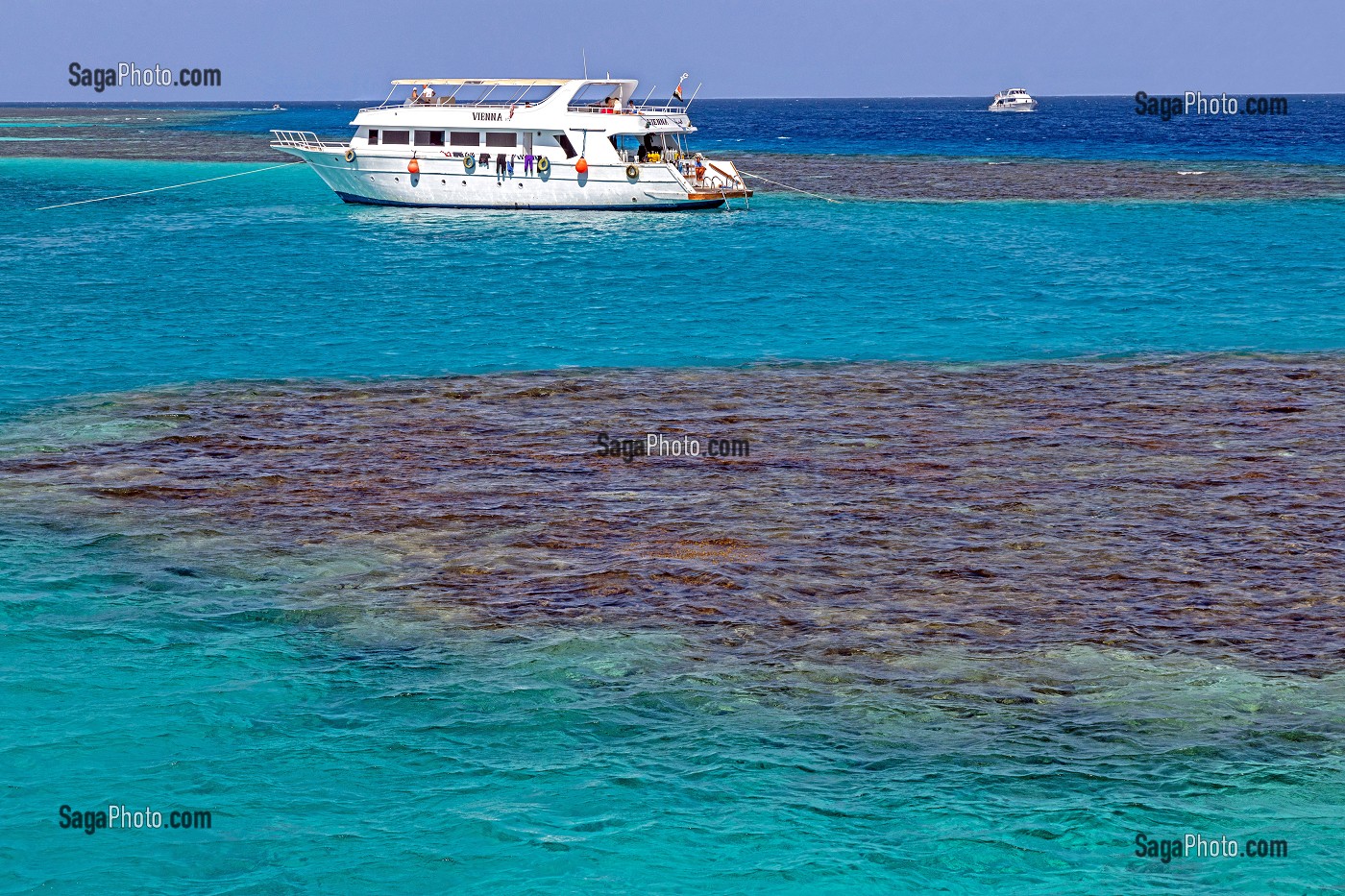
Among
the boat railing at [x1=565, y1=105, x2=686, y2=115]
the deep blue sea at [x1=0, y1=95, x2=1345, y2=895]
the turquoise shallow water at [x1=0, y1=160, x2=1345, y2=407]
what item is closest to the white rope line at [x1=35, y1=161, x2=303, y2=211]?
the turquoise shallow water at [x1=0, y1=160, x2=1345, y2=407]

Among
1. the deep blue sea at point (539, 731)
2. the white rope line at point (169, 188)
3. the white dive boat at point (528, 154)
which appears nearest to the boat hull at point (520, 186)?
the white dive boat at point (528, 154)

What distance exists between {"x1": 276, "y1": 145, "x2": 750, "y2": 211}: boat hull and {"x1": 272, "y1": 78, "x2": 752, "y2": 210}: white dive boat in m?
0.04

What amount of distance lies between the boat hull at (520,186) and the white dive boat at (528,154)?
0.13 ft

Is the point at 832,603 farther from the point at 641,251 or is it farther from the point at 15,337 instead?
the point at 641,251

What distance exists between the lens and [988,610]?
13477 mm

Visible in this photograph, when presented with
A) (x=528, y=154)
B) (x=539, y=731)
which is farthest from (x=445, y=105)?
(x=539, y=731)

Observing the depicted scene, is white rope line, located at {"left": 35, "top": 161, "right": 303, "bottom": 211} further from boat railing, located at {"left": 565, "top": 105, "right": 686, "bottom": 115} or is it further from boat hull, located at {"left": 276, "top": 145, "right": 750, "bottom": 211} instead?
boat railing, located at {"left": 565, "top": 105, "right": 686, "bottom": 115}

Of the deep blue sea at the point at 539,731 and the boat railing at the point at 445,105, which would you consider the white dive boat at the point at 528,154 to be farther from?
the deep blue sea at the point at 539,731

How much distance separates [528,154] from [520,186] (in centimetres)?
Result: 150

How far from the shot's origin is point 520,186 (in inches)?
2238

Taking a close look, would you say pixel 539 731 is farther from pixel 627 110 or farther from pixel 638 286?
pixel 627 110

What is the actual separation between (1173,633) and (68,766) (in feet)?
32.0

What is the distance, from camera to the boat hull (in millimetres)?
55938

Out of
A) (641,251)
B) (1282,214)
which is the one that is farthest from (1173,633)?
(1282,214)
